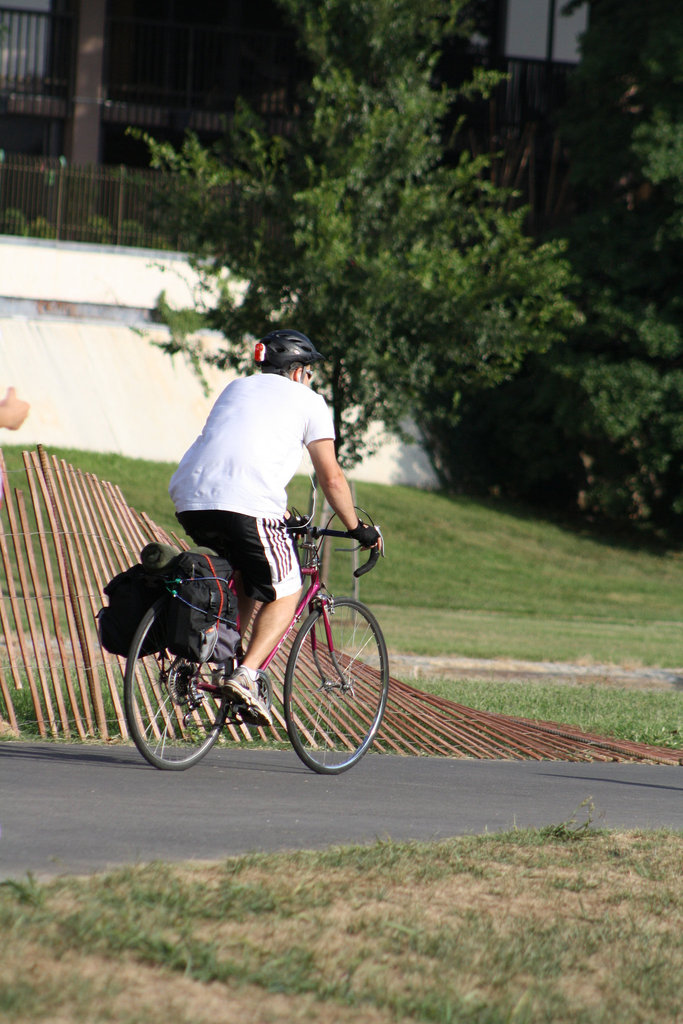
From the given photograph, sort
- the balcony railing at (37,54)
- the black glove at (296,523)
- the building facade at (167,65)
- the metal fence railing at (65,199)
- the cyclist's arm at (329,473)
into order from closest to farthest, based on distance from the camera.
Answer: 1. the cyclist's arm at (329,473)
2. the black glove at (296,523)
3. the metal fence railing at (65,199)
4. the balcony railing at (37,54)
5. the building facade at (167,65)

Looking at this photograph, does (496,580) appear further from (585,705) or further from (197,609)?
(197,609)

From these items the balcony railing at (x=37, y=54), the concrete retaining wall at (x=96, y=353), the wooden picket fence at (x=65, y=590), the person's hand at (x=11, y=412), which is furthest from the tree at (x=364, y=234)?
the balcony railing at (x=37, y=54)

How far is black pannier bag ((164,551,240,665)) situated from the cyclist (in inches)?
4.9

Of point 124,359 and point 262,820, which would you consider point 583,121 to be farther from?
point 262,820

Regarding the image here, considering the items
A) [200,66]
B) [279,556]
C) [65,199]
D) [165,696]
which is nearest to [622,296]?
[65,199]

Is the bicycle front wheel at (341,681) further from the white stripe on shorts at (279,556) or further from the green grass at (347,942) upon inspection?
the green grass at (347,942)

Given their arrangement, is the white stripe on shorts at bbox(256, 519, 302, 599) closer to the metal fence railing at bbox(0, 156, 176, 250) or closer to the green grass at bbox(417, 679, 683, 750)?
the green grass at bbox(417, 679, 683, 750)

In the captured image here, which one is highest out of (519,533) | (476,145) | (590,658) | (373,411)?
(476,145)

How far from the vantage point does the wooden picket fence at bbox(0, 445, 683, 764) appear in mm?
5922

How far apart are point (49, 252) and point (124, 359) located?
7.85 ft

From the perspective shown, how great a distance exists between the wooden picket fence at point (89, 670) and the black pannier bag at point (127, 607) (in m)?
0.82

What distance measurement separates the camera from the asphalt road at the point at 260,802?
3.78 metres

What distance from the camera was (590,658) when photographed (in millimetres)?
12594

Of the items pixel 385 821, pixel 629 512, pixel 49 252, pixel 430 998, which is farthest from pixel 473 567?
pixel 430 998
